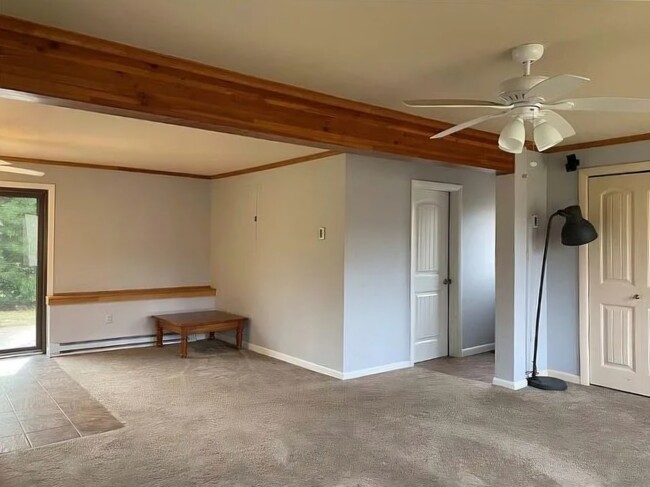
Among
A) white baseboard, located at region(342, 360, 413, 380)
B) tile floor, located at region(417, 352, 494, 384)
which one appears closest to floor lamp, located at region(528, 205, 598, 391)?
tile floor, located at region(417, 352, 494, 384)

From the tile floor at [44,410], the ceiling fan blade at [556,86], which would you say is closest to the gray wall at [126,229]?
the tile floor at [44,410]

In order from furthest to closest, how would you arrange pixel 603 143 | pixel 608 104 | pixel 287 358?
pixel 287 358 < pixel 603 143 < pixel 608 104

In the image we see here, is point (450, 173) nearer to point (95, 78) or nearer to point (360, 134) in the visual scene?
point (360, 134)

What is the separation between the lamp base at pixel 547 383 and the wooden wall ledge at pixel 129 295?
4.16m

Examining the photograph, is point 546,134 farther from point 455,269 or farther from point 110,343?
point 110,343

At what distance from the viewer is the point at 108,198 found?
6.57 metres

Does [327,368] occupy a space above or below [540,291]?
below

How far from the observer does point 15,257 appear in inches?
240

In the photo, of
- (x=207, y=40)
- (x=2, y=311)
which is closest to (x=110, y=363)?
(x=2, y=311)

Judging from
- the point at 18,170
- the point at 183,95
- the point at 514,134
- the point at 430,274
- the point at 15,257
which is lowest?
the point at 430,274

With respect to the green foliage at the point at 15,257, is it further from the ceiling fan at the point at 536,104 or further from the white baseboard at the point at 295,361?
the ceiling fan at the point at 536,104

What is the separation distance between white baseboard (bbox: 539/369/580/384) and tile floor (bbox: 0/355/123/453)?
3.85 meters

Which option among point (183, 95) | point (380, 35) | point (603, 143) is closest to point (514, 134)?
point (380, 35)

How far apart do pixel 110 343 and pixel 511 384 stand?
4602mm
